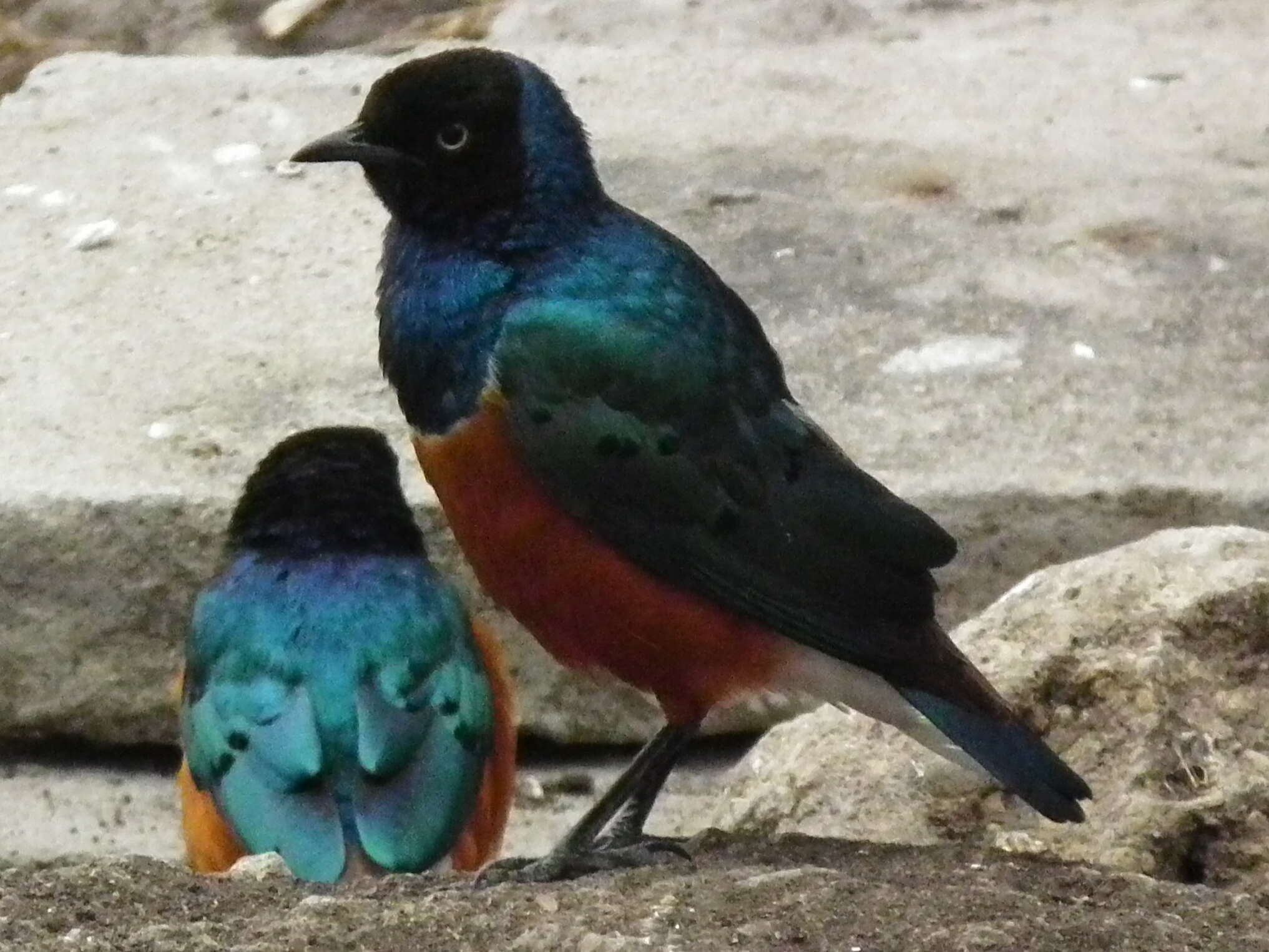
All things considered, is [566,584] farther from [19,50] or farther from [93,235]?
[19,50]

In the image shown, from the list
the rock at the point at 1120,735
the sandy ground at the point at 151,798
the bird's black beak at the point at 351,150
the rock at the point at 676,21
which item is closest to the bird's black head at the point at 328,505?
the sandy ground at the point at 151,798

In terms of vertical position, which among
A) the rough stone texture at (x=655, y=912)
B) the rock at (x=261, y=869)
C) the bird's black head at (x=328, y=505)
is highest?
the rough stone texture at (x=655, y=912)

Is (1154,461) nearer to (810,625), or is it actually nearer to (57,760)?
(810,625)

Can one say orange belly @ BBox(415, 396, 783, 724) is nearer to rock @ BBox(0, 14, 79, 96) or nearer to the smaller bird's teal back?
the smaller bird's teal back

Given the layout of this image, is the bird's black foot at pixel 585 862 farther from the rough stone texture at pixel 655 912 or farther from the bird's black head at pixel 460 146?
the bird's black head at pixel 460 146

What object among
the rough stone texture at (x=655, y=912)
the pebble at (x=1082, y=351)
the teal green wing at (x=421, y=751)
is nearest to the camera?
the rough stone texture at (x=655, y=912)

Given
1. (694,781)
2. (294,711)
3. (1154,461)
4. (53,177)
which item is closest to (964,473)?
(1154,461)
